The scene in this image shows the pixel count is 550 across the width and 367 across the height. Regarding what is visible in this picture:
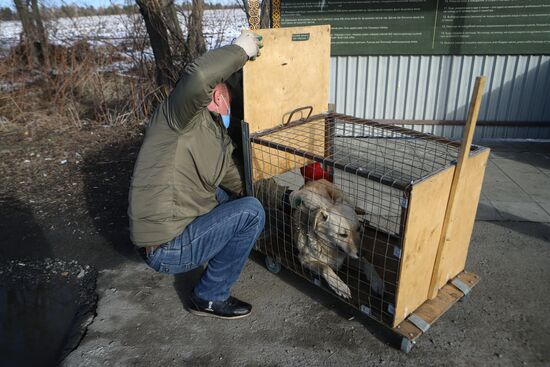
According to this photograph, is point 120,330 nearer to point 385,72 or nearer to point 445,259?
point 445,259

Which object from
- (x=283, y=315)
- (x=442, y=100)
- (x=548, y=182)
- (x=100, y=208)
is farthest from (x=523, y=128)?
(x=100, y=208)

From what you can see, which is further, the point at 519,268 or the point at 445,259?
the point at 519,268

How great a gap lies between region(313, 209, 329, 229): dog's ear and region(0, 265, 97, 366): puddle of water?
5.40ft

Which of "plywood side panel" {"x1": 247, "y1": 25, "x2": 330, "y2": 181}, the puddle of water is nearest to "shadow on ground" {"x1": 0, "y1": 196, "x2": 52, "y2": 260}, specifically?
the puddle of water

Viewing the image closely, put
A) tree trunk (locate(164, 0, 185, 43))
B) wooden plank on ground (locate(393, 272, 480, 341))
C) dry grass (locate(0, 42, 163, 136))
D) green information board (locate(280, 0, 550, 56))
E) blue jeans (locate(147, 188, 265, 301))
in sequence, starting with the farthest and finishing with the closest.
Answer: dry grass (locate(0, 42, 163, 136)) → tree trunk (locate(164, 0, 185, 43)) → green information board (locate(280, 0, 550, 56)) → blue jeans (locate(147, 188, 265, 301)) → wooden plank on ground (locate(393, 272, 480, 341))

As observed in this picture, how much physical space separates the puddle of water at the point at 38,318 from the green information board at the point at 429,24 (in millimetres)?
4409

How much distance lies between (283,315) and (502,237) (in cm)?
212

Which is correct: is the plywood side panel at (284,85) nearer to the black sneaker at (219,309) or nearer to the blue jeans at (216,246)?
the blue jeans at (216,246)

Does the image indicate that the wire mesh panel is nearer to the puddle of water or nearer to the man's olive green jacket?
the man's olive green jacket

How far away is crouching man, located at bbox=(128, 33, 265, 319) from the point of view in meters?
2.31

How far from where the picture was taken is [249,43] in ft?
8.43

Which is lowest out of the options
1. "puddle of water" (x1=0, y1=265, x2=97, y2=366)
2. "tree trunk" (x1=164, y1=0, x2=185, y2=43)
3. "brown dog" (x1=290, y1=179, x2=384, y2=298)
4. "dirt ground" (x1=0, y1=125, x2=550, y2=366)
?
"puddle of water" (x1=0, y1=265, x2=97, y2=366)

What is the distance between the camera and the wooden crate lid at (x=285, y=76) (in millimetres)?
2855

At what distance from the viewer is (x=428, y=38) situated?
5.82 metres
